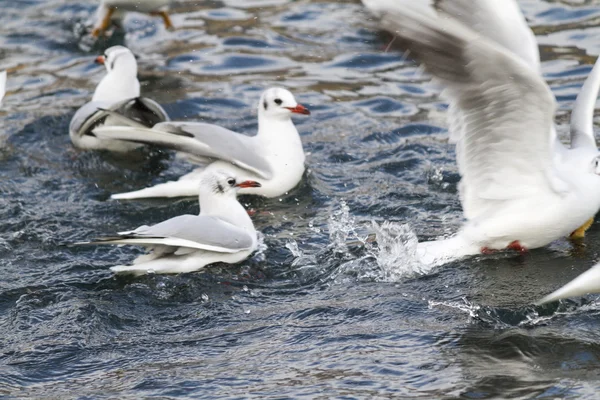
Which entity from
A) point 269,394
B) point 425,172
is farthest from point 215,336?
point 425,172

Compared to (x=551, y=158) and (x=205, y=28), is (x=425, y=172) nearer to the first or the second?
(x=551, y=158)

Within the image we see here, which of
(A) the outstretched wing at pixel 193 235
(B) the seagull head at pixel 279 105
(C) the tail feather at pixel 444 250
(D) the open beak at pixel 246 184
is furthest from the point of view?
(B) the seagull head at pixel 279 105

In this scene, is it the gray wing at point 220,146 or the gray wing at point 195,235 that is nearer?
the gray wing at point 195,235

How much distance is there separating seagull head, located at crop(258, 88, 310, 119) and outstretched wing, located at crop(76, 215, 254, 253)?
5.33 feet

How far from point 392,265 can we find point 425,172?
185cm

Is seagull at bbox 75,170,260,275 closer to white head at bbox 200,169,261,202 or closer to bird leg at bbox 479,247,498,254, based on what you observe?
white head at bbox 200,169,261,202

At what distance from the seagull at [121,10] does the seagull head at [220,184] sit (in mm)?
4956

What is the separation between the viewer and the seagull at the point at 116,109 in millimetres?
7863

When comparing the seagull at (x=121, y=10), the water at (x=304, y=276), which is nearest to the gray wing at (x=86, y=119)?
the water at (x=304, y=276)

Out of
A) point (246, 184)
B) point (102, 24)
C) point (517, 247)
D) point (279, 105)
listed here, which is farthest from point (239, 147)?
point (102, 24)

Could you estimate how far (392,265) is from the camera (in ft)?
19.2

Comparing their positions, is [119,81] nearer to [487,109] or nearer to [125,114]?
[125,114]

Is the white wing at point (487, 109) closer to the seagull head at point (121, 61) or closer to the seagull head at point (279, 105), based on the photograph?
the seagull head at point (279, 105)

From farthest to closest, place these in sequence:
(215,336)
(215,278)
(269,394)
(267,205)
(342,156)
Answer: (342,156), (267,205), (215,278), (215,336), (269,394)
